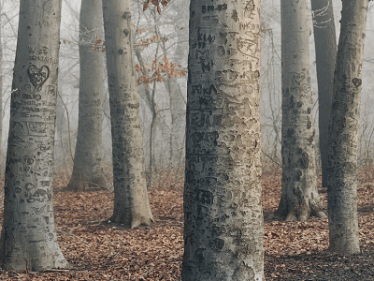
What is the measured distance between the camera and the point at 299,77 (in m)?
7.34

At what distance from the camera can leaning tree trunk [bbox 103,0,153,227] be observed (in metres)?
7.12

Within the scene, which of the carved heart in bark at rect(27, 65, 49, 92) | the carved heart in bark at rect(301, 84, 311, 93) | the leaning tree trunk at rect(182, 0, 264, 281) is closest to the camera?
the leaning tree trunk at rect(182, 0, 264, 281)

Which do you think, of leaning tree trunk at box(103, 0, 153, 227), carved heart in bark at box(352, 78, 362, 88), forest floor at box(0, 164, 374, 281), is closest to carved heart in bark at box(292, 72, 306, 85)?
forest floor at box(0, 164, 374, 281)

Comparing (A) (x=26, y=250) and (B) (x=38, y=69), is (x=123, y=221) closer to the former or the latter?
(A) (x=26, y=250)

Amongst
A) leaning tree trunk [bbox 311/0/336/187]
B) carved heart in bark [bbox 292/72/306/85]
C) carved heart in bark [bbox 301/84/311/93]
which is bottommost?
carved heart in bark [bbox 301/84/311/93]

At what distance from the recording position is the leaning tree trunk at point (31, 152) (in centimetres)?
438

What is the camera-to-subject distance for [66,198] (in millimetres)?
10305

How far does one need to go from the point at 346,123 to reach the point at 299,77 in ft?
10.1

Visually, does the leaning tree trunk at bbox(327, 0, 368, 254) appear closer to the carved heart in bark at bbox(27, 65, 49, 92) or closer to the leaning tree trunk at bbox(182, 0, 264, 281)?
the leaning tree trunk at bbox(182, 0, 264, 281)

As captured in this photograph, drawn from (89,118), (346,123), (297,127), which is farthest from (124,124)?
(89,118)

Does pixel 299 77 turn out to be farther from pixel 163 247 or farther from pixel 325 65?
pixel 163 247

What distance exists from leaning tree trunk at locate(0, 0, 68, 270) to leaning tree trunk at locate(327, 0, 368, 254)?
11.0 feet

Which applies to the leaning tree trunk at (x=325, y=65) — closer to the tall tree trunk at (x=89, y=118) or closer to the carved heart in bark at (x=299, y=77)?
the carved heart in bark at (x=299, y=77)

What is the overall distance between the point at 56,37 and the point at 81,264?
2.90 m
